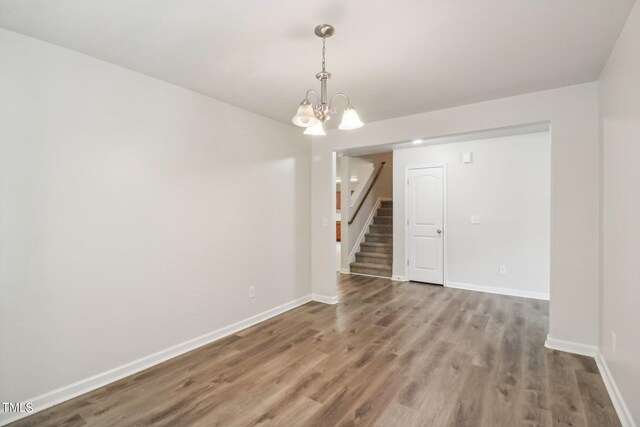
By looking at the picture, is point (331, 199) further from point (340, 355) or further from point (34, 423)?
point (34, 423)

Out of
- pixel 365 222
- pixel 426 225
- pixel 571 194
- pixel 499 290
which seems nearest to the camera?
pixel 571 194

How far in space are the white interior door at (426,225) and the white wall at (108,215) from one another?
10.2 ft

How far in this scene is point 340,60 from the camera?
228 cm

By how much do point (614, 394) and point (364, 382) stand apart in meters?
1.68

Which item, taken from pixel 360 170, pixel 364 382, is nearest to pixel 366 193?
pixel 360 170

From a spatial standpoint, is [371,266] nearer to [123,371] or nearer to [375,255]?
[375,255]

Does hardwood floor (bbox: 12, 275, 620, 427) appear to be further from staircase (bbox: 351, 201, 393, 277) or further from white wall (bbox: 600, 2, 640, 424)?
staircase (bbox: 351, 201, 393, 277)

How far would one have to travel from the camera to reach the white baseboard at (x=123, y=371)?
198 centimetres

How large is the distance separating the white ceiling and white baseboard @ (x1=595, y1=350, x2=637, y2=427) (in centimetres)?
235

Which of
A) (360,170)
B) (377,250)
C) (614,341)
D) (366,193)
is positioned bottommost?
(614,341)

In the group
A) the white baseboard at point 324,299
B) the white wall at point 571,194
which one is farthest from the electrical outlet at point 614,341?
the white baseboard at point 324,299

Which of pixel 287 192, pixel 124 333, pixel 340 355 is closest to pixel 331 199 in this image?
pixel 287 192

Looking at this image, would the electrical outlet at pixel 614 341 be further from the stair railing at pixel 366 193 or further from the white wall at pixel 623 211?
the stair railing at pixel 366 193

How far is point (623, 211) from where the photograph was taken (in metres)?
1.90
